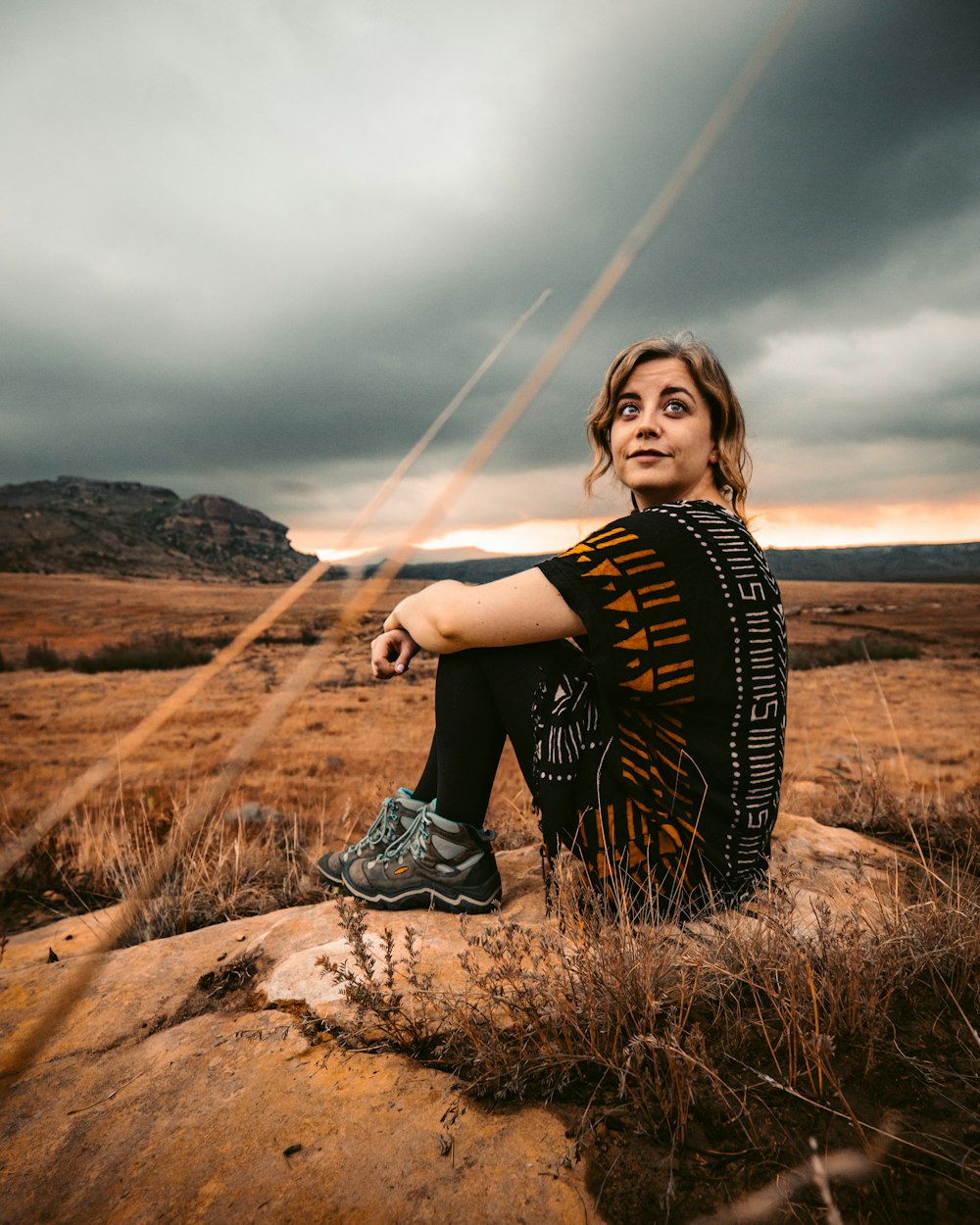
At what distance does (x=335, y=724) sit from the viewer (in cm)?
1064

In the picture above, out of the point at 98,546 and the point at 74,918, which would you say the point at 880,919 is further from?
the point at 98,546

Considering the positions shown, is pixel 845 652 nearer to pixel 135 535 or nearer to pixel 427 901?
pixel 427 901

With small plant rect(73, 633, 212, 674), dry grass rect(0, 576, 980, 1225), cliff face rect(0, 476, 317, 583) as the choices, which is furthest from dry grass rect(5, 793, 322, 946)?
cliff face rect(0, 476, 317, 583)

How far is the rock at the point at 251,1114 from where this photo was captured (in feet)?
3.35

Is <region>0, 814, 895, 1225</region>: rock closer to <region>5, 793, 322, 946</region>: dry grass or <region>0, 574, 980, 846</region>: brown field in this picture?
<region>5, 793, 322, 946</region>: dry grass

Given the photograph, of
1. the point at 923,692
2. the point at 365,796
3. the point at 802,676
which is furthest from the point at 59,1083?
the point at 802,676

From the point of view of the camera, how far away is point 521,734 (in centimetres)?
192

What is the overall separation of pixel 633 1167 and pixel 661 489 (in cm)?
171

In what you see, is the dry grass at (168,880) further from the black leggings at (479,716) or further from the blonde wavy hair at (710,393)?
the blonde wavy hair at (710,393)

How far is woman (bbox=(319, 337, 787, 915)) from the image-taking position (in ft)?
5.11

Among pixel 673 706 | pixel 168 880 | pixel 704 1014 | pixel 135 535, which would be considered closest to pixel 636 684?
pixel 673 706

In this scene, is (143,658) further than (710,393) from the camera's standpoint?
Yes

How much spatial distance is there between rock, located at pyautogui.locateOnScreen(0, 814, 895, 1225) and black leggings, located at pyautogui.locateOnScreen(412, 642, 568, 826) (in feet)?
1.39

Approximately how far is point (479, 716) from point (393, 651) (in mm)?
427
